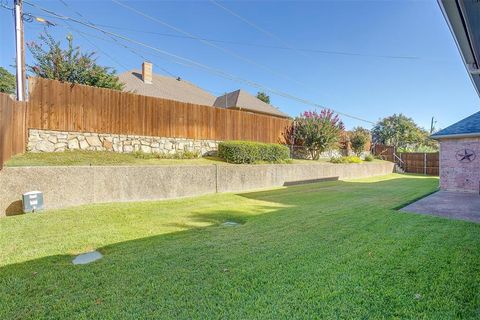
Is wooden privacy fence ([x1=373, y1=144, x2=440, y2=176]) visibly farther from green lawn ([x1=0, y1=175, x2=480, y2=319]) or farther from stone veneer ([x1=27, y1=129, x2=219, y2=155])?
green lawn ([x1=0, y1=175, x2=480, y2=319])

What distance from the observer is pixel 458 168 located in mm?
10727

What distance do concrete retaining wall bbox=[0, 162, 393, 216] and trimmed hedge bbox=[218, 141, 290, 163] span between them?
702 mm

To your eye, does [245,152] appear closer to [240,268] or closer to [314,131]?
[314,131]

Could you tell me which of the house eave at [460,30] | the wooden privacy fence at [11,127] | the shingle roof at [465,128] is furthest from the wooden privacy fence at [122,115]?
the house eave at [460,30]

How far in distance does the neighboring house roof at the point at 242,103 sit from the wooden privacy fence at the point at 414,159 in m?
9.72

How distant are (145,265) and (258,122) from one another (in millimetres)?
11551

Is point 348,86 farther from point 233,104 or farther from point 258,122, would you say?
point 258,122

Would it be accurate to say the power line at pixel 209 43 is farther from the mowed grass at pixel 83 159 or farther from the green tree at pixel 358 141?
the mowed grass at pixel 83 159

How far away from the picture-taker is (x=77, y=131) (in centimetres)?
883

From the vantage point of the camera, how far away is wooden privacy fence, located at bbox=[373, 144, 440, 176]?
20859 millimetres

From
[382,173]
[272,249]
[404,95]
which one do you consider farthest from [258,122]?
[404,95]

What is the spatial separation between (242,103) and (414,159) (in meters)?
15.3

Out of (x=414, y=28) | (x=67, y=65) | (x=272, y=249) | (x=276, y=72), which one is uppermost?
(x=276, y=72)

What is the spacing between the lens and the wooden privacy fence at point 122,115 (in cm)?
829
